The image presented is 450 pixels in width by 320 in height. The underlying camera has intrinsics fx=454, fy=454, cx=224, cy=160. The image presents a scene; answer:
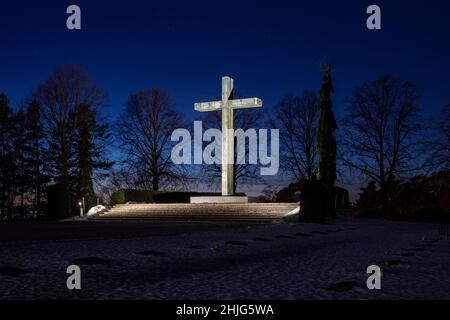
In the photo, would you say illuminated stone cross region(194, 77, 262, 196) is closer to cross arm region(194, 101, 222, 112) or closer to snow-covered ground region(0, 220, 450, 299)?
cross arm region(194, 101, 222, 112)

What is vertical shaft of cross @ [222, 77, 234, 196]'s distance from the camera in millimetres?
25484

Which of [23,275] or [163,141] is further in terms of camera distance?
[163,141]

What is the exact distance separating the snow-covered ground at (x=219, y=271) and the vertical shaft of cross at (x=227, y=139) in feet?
51.3

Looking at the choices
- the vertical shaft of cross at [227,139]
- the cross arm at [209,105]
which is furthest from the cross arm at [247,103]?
the cross arm at [209,105]

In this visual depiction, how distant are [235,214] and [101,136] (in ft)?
62.4

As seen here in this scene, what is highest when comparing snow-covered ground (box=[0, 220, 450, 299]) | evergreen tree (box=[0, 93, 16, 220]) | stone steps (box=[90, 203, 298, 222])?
evergreen tree (box=[0, 93, 16, 220])

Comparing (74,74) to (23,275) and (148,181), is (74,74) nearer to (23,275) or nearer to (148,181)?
(148,181)

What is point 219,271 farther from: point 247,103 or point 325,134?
point 325,134

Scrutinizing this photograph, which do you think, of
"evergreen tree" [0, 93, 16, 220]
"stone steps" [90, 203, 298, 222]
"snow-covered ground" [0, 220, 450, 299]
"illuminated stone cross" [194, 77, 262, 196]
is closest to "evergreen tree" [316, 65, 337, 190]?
"illuminated stone cross" [194, 77, 262, 196]

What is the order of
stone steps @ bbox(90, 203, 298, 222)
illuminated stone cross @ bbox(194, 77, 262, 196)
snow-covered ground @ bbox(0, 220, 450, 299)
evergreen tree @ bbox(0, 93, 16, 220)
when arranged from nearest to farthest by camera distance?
snow-covered ground @ bbox(0, 220, 450, 299)
stone steps @ bbox(90, 203, 298, 222)
illuminated stone cross @ bbox(194, 77, 262, 196)
evergreen tree @ bbox(0, 93, 16, 220)

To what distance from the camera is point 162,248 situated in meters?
9.15

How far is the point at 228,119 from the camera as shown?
25.8 meters

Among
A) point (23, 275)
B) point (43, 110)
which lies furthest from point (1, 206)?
point (23, 275)

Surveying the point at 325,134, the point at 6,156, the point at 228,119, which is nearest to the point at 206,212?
the point at 228,119
